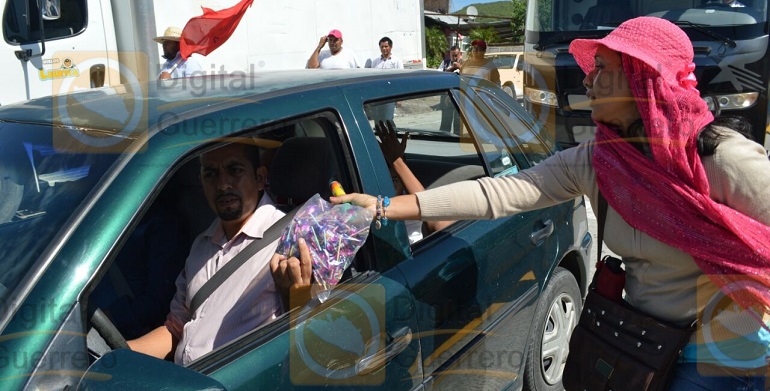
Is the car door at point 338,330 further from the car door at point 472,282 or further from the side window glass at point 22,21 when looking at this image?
the side window glass at point 22,21

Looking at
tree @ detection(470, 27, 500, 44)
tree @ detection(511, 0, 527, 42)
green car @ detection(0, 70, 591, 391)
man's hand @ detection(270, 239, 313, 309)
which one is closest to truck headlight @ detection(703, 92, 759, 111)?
green car @ detection(0, 70, 591, 391)

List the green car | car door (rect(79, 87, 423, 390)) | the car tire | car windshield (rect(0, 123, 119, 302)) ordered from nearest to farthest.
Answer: the green car, car windshield (rect(0, 123, 119, 302)), car door (rect(79, 87, 423, 390)), the car tire

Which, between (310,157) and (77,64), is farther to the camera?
(77,64)

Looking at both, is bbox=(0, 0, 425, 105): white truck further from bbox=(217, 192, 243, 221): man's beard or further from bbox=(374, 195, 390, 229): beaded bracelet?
bbox=(374, 195, 390, 229): beaded bracelet

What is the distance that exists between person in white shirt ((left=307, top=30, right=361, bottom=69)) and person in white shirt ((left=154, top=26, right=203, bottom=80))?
1.77m

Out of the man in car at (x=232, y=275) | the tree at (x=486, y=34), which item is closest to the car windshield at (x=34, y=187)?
the man in car at (x=232, y=275)

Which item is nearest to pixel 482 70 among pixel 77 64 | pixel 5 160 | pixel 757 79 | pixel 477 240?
pixel 757 79

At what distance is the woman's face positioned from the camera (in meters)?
1.82

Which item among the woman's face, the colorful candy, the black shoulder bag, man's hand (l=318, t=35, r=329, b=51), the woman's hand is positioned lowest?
the black shoulder bag

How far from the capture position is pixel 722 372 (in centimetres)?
182

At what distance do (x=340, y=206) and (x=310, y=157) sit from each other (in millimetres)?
499

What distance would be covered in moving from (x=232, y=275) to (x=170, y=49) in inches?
172

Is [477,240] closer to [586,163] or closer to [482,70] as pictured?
[586,163]

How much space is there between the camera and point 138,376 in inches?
51.3
